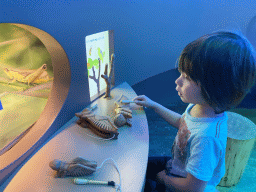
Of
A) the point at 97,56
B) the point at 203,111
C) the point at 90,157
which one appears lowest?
the point at 90,157

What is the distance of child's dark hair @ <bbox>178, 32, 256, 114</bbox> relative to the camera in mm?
558

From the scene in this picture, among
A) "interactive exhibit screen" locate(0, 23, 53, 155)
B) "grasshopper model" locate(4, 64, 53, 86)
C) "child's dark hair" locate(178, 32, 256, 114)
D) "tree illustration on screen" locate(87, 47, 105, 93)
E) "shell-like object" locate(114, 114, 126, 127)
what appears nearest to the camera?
"child's dark hair" locate(178, 32, 256, 114)

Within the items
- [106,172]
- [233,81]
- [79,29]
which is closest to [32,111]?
[79,29]

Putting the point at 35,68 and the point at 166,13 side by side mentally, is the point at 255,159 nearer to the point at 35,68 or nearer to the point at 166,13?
the point at 166,13

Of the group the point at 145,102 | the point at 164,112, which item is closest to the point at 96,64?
the point at 145,102

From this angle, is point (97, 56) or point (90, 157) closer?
point (90, 157)

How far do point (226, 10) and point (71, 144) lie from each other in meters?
1.98

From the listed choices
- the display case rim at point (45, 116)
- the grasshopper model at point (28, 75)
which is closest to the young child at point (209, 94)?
the display case rim at point (45, 116)

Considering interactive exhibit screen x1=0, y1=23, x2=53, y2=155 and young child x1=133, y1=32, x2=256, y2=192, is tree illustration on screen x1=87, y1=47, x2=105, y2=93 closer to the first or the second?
interactive exhibit screen x1=0, y1=23, x2=53, y2=155

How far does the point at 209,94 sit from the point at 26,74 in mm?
1540

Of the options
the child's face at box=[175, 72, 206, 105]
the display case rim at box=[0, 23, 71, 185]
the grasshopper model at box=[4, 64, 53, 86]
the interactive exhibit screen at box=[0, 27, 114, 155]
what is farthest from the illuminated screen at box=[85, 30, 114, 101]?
the child's face at box=[175, 72, 206, 105]

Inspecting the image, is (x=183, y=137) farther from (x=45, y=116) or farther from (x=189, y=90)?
(x=45, y=116)

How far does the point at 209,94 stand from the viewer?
62 cm

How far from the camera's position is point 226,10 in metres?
1.95
